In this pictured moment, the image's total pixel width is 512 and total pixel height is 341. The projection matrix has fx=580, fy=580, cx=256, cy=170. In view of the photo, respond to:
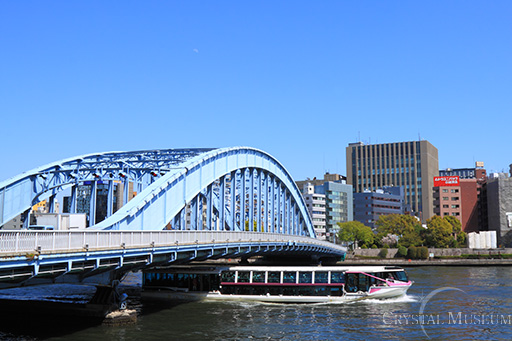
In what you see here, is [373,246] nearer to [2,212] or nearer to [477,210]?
[477,210]

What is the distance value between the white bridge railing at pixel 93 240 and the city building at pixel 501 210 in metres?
107

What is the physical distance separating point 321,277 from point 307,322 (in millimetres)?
11931

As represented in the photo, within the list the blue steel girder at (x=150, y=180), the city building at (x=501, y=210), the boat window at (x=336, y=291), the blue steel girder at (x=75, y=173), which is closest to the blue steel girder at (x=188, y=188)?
the blue steel girder at (x=150, y=180)

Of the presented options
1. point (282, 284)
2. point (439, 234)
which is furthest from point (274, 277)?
point (439, 234)

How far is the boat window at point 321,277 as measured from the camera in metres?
52.9

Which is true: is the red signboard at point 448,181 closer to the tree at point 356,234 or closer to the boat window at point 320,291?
the tree at point 356,234

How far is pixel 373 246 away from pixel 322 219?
3834 centimetres

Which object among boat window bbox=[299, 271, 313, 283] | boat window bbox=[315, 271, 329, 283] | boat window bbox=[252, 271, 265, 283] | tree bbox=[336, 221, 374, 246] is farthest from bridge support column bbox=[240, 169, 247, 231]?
tree bbox=[336, 221, 374, 246]

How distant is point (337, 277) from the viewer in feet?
173

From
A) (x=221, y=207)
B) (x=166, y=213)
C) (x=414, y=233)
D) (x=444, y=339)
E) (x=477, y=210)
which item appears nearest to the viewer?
(x=444, y=339)

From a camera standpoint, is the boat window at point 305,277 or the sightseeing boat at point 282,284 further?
the boat window at point 305,277

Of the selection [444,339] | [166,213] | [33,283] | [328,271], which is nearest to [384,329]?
[444,339]

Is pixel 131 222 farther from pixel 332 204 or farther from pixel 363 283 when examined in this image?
pixel 332 204

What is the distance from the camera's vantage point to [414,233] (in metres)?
134
